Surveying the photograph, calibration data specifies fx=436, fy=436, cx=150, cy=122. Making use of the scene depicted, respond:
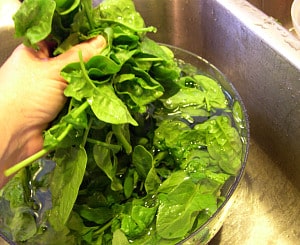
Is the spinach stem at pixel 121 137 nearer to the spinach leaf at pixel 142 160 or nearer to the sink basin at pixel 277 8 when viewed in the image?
the spinach leaf at pixel 142 160

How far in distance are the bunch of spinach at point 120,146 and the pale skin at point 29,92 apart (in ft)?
0.05

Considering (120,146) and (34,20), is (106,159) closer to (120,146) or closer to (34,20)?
(120,146)

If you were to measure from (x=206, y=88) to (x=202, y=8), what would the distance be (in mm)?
208

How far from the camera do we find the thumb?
1.44 feet

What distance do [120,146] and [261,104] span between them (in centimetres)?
30

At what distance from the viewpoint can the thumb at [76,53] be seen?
0.44 metres

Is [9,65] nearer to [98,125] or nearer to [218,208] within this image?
[98,125]

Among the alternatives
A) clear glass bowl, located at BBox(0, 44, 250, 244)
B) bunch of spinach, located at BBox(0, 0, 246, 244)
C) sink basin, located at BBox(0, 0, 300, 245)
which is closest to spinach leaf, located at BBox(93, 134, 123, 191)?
bunch of spinach, located at BBox(0, 0, 246, 244)

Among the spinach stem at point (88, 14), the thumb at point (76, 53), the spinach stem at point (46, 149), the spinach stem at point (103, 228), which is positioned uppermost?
the spinach stem at point (88, 14)

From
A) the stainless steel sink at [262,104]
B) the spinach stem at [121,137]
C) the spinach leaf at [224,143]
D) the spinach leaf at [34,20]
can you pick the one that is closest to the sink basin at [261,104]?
the stainless steel sink at [262,104]

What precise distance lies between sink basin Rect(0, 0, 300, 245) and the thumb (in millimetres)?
291

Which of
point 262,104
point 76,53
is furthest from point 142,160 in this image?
point 262,104

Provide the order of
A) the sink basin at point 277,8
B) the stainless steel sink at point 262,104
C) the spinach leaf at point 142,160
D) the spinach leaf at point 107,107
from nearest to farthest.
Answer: the spinach leaf at point 107,107
the spinach leaf at point 142,160
the stainless steel sink at point 262,104
the sink basin at point 277,8

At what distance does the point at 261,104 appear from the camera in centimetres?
70
